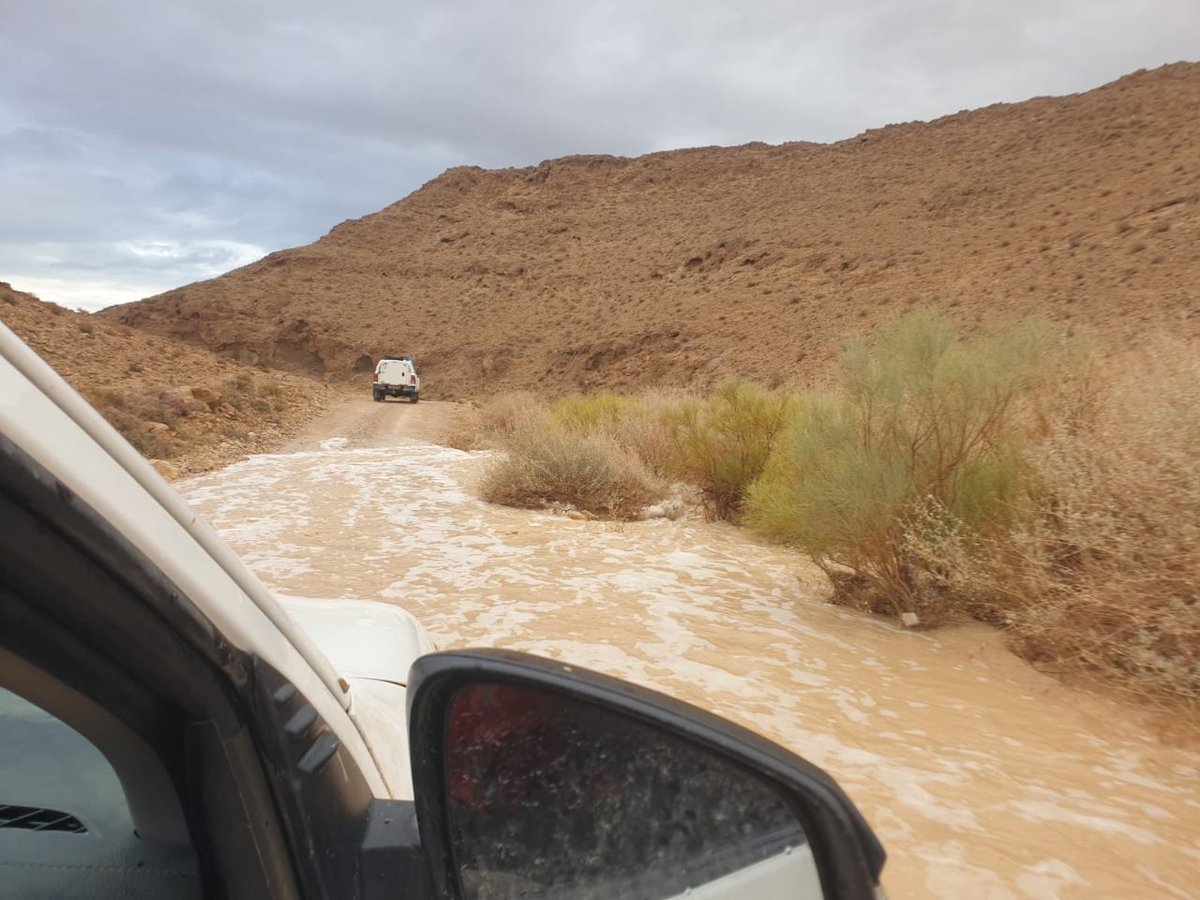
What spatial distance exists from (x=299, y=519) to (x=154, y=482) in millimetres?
9633

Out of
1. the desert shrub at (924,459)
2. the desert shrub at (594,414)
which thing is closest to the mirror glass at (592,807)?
the desert shrub at (924,459)

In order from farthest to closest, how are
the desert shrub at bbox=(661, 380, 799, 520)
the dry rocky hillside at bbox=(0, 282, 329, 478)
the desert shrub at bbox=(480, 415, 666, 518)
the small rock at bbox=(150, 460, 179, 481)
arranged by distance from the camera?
the dry rocky hillside at bbox=(0, 282, 329, 478) → the small rock at bbox=(150, 460, 179, 481) → the desert shrub at bbox=(480, 415, 666, 518) → the desert shrub at bbox=(661, 380, 799, 520)

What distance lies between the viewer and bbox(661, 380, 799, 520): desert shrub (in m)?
11.5

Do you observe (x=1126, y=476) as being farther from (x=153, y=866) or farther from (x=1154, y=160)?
(x=1154, y=160)

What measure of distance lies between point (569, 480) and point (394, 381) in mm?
22825

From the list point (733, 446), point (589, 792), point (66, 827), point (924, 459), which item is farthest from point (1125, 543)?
point (733, 446)

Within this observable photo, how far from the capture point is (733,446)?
11.7m

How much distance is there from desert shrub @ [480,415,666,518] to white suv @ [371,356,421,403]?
21978 millimetres

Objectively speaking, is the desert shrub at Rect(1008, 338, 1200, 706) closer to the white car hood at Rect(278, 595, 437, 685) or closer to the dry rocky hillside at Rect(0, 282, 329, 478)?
the white car hood at Rect(278, 595, 437, 685)

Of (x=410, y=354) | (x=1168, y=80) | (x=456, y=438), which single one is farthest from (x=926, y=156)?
(x=456, y=438)

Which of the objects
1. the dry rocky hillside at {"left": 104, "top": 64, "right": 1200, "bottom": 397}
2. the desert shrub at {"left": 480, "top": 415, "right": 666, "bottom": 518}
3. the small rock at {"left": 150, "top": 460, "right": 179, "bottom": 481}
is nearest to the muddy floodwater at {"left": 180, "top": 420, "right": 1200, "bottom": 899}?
the desert shrub at {"left": 480, "top": 415, "right": 666, "bottom": 518}

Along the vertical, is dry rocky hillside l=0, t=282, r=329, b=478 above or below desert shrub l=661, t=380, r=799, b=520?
above

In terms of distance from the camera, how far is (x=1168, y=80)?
39938 millimetres

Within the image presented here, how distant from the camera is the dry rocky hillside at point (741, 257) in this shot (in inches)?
1101
